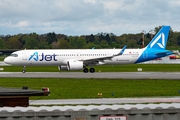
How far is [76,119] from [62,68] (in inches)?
2226

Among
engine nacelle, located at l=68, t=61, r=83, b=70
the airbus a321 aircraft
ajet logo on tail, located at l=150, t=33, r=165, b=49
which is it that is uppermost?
ajet logo on tail, located at l=150, t=33, r=165, b=49

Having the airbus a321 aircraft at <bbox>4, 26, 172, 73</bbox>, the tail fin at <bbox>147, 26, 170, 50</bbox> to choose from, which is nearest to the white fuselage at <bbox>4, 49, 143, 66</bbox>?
the airbus a321 aircraft at <bbox>4, 26, 172, 73</bbox>

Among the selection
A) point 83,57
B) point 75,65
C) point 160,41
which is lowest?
Result: point 75,65

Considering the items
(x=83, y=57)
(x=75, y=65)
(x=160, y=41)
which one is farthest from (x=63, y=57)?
(x=160, y=41)

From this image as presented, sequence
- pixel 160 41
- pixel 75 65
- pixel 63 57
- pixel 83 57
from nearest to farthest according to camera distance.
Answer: pixel 75 65 < pixel 63 57 < pixel 83 57 < pixel 160 41

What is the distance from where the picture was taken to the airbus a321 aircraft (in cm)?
6544

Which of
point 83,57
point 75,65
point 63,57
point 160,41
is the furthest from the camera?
point 160,41

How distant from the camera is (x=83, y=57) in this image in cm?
Answer: 6719

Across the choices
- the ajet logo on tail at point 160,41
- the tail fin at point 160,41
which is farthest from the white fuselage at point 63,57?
the ajet logo on tail at point 160,41

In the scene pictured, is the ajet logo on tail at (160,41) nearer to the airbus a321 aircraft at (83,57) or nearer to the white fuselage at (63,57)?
the airbus a321 aircraft at (83,57)

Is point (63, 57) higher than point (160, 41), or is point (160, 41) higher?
point (160, 41)

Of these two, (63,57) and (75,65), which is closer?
(75,65)

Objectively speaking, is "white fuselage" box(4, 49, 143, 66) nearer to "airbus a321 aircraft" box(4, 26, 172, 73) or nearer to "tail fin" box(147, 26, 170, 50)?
"airbus a321 aircraft" box(4, 26, 172, 73)

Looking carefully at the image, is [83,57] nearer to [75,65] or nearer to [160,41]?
[75,65]
